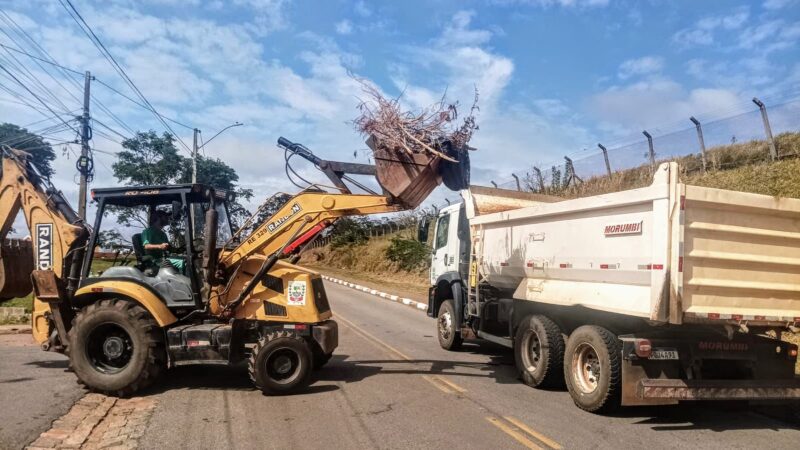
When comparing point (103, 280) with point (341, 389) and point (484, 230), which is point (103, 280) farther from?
point (484, 230)

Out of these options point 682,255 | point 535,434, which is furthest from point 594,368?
point 682,255

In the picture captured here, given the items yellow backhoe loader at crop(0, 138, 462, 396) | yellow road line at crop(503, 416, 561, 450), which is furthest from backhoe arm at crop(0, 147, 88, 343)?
yellow road line at crop(503, 416, 561, 450)

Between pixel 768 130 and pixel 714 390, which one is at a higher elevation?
pixel 768 130

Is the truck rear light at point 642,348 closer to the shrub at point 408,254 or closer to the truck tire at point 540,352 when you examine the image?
the truck tire at point 540,352

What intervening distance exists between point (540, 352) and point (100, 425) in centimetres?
510

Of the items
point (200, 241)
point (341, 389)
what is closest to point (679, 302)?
point (341, 389)

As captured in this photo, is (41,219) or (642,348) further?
(41,219)

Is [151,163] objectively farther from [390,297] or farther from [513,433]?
[513,433]

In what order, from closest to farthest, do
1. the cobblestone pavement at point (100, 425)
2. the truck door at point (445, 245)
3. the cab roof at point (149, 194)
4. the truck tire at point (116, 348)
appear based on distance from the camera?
1. the cobblestone pavement at point (100, 425)
2. the truck tire at point (116, 348)
3. the cab roof at point (149, 194)
4. the truck door at point (445, 245)

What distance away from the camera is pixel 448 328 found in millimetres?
10859

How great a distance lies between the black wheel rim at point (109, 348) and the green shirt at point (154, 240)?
1005 millimetres

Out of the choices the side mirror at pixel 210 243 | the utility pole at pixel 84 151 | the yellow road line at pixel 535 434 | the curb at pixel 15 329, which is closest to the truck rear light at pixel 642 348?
the yellow road line at pixel 535 434

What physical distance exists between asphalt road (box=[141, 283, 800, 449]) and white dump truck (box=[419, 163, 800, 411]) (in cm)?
40

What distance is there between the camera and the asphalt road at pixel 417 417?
18.0 ft
